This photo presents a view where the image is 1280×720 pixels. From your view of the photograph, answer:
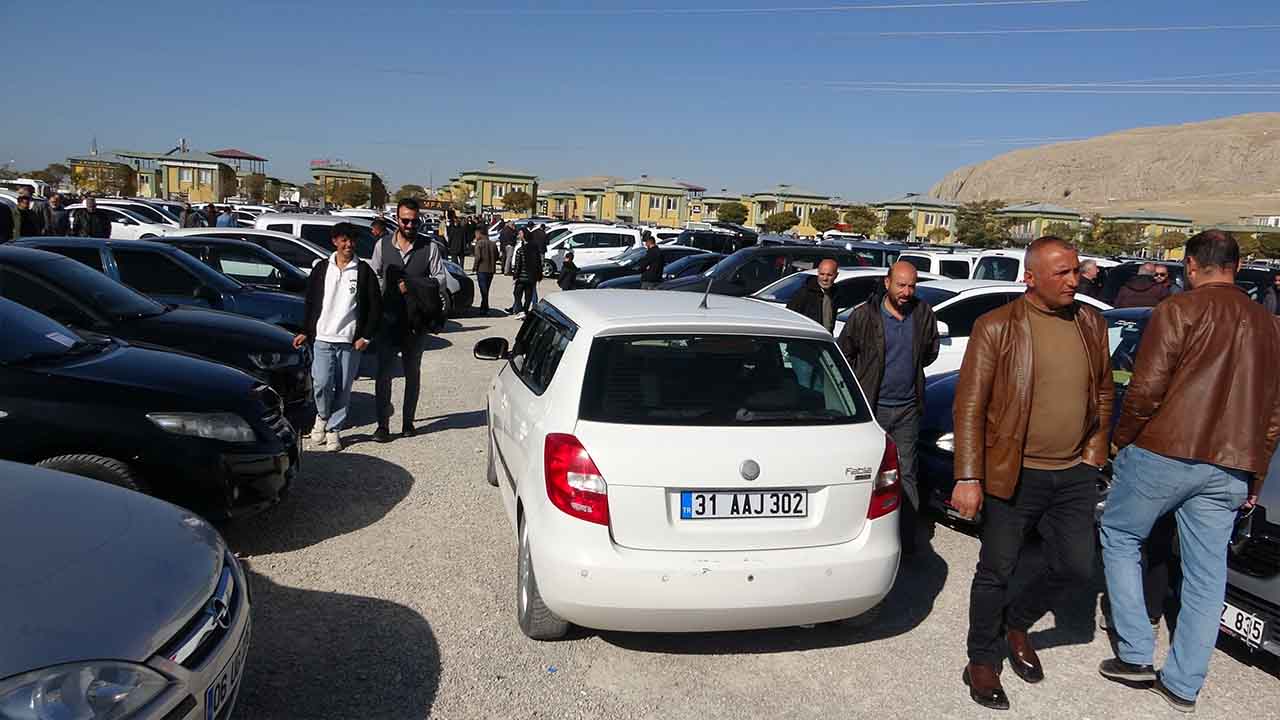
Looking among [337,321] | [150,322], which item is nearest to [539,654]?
[337,321]

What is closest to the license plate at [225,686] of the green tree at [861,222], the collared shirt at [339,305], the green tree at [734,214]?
the collared shirt at [339,305]

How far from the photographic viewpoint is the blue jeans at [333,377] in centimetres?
675

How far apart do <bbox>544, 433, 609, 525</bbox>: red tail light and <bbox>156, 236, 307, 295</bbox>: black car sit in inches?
328

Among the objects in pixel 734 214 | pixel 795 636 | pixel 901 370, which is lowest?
pixel 795 636

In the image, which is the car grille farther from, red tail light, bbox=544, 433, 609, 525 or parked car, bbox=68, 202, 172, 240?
parked car, bbox=68, 202, 172, 240

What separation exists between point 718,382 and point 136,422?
3.00 metres

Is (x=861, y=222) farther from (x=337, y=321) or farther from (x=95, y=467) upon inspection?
(x=95, y=467)

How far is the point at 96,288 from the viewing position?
668cm

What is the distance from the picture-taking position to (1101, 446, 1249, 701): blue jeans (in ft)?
11.5

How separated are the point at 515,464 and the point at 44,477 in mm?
1913

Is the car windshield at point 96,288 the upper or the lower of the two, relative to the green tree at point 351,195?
upper

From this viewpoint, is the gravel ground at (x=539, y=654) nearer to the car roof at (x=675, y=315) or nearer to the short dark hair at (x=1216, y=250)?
the car roof at (x=675, y=315)

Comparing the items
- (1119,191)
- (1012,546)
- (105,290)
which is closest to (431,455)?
(105,290)

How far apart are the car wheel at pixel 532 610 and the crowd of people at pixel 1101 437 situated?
179 cm
